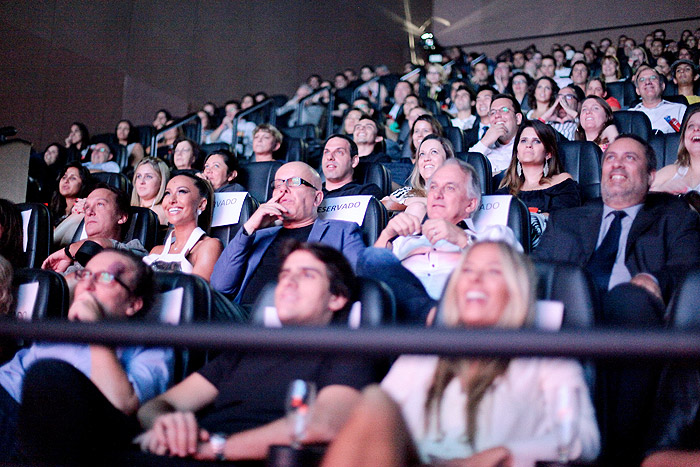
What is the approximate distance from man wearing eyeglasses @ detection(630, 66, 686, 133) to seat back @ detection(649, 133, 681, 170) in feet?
3.14

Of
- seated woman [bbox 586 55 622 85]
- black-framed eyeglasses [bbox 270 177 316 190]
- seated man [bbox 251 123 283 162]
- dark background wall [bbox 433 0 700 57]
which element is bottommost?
black-framed eyeglasses [bbox 270 177 316 190]

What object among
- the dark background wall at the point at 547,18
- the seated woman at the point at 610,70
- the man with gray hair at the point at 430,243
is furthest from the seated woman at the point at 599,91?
the dark background wall at the point at 547,18

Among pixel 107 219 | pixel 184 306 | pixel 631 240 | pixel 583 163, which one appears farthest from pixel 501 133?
pixel 184 306

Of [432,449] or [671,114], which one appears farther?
[671,114]

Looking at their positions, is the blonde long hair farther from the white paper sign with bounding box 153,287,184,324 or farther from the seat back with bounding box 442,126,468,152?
the seat back with bounding box 442,126,468,152

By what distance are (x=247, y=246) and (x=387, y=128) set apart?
3.80 meters

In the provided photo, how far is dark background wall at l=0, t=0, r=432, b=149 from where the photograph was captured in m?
6.69

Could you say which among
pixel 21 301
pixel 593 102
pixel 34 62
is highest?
pixel 34 62

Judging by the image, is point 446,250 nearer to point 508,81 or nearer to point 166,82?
point 508,81

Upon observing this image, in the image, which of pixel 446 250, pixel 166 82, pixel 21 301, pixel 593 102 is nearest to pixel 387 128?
pixel 593 102

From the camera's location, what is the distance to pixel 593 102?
394cm

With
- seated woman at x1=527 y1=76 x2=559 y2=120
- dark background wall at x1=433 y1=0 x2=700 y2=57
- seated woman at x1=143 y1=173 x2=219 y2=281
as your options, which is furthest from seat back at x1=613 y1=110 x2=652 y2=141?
dark background wall at x1=433 y1=0 x2=700 y2=57

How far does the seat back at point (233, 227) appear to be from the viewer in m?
3.15

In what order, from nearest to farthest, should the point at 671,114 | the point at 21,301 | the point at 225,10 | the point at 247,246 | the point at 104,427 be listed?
the point at 104,427
the point at 21,301
the point at 247,246
the point at 671,114
the point at 225,10
